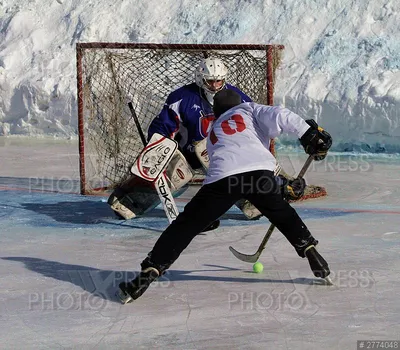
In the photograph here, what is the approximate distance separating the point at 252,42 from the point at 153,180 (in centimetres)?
543

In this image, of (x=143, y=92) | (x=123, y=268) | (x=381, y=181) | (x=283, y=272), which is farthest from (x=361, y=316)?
(x=143, y=92)

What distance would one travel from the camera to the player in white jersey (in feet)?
13.8

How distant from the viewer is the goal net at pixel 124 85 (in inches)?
283

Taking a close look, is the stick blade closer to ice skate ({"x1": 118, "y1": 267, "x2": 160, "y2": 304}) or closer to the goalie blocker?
ice skate ({"x1": 118, "y1": 267, "x2": 160, "y2": 304})

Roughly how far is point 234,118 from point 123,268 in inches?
43.3

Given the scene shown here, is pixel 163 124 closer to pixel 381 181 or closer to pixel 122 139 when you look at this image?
pixel 122 139

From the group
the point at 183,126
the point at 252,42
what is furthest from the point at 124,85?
the point at 252,42

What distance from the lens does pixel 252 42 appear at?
1099 cm

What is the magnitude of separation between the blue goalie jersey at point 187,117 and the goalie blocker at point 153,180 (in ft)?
0.43

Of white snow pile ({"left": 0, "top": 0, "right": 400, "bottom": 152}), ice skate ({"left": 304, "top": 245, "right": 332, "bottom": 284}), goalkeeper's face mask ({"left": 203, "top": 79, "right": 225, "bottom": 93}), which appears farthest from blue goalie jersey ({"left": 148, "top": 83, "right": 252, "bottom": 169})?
white snow pile ({"left": 0, "top": 0, "right": 400, "bottom": 152})

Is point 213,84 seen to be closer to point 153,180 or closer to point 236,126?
point 153,180

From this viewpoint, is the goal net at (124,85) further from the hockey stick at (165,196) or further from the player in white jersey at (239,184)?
the player in white jersey at (239,184)

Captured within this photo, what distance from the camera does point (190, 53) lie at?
24.9ft

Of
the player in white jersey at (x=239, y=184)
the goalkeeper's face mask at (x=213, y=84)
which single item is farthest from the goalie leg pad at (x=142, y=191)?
the player in white jersey at (x=239, y=184)
